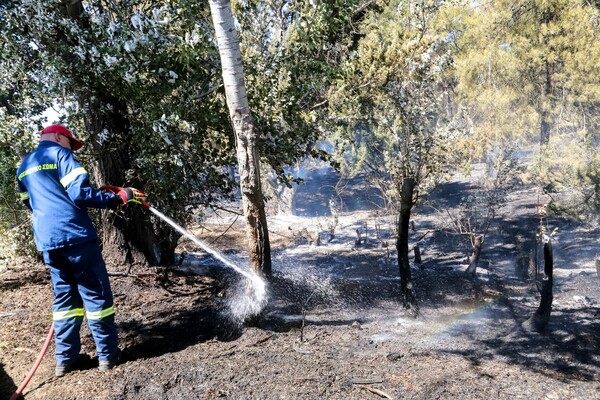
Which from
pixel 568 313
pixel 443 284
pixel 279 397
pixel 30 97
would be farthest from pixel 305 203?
pixel 279 397

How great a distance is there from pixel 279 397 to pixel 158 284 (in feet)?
10.8

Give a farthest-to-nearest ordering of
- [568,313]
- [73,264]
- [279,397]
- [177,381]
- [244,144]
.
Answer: [568,313], [244,144], [73,264], [177,381], [279,397]

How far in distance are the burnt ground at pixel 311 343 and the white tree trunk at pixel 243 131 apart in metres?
0.89

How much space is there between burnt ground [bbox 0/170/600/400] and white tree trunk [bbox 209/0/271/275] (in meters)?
0.89

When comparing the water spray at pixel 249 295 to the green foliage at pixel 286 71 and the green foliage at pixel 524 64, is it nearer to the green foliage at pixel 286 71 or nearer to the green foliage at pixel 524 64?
the green foliage at pixel 286 71

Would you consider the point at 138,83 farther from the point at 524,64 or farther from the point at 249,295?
the point at 524,64

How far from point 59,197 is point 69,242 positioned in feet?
1.20

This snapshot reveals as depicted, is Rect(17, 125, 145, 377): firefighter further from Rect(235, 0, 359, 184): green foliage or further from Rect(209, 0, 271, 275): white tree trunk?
Rect(235, 0, 359, 184): green foliage

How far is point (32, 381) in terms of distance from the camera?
3176 millimetres

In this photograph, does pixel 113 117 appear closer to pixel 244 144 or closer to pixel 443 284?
pixel 244 144

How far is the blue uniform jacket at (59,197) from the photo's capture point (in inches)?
127

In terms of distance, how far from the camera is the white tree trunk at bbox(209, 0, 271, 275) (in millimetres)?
3489

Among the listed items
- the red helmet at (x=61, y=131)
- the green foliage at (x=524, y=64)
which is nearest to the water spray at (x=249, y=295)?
the red helmet at (x=61, y=131)

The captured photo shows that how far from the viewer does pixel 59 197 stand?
327 centimetres
